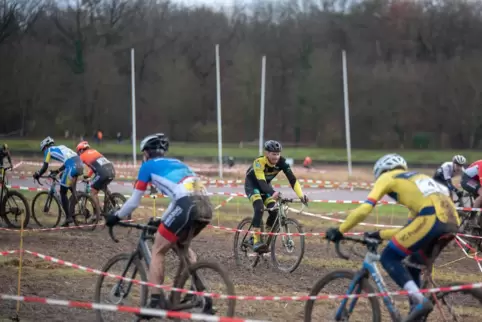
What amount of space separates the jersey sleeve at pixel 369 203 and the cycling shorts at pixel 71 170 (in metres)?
9.48

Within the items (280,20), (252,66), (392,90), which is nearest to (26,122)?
(252,66)

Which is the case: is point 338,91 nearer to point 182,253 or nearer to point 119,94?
point 119,94

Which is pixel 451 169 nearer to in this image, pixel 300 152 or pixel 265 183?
pixel 265 183

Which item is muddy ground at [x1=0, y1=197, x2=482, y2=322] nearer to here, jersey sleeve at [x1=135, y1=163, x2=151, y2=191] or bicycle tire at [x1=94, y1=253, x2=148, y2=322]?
bicycle tire at [x1=94, y1=253, x2=148, y2=322]

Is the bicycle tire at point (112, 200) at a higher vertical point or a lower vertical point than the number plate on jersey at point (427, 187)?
lower

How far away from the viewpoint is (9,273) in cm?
1025

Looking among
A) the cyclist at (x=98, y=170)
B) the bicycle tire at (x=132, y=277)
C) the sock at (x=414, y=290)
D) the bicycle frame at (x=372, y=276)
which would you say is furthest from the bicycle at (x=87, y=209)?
the sock at (x=414, y=290)

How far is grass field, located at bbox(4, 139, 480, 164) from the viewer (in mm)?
49125

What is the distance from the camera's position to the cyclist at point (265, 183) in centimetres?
1095

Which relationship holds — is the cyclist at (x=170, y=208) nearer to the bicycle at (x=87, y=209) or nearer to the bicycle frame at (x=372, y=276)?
the bicycle frame at (x=372, y=276)

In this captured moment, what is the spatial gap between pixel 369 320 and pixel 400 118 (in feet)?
172

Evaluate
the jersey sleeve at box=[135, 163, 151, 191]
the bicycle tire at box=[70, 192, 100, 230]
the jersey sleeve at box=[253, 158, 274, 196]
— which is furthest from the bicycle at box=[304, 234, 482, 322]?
the bicycle tire at box=[70, 192, 100, 230]

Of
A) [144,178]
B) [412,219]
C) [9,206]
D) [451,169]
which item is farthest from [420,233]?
[9,206]

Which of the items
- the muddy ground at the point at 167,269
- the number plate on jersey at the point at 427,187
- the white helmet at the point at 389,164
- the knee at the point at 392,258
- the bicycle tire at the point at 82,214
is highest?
the white helmet at the point at 389,164
